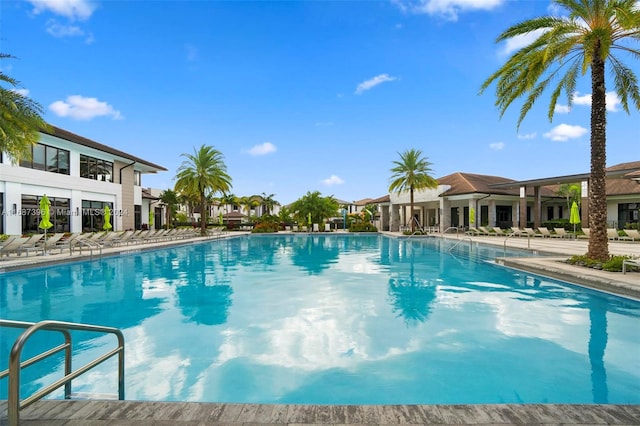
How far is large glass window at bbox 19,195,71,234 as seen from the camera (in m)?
21.4

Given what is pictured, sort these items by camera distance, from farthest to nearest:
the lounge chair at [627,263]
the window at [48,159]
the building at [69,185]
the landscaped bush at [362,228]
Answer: the landscaped bush at [362,228] < the window at [48,159] < the building at [69,185] < the lounge chair at [627,263]

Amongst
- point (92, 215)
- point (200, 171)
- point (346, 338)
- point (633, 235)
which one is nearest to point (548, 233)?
point (633, 235)

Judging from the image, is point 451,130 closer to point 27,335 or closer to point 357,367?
point 357,367

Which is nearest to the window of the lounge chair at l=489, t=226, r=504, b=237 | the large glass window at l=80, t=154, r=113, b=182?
the large glass window at l=80, t=154, r=113, b=182

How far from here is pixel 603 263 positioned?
11.7m

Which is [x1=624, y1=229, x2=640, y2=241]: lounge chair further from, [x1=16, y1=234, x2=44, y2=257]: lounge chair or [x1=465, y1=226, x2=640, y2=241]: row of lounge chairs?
[x1=16, y1=234, x2=44, y2=257]: lounge chair

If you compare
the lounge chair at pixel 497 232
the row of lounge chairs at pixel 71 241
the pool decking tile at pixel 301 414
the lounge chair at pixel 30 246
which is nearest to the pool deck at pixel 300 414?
the pool decking tile at pixel 301 414

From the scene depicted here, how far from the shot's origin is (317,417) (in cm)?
292

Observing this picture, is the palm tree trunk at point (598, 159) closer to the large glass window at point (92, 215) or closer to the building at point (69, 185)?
the building at point (69, 185)

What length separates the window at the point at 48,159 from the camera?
21.9 m

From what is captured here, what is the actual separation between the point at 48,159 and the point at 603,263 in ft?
96.8

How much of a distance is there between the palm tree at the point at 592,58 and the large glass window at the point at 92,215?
89.9 ft

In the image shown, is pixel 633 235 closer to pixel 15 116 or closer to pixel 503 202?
pixel 503 202

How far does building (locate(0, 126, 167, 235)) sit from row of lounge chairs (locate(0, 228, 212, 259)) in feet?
7.15
